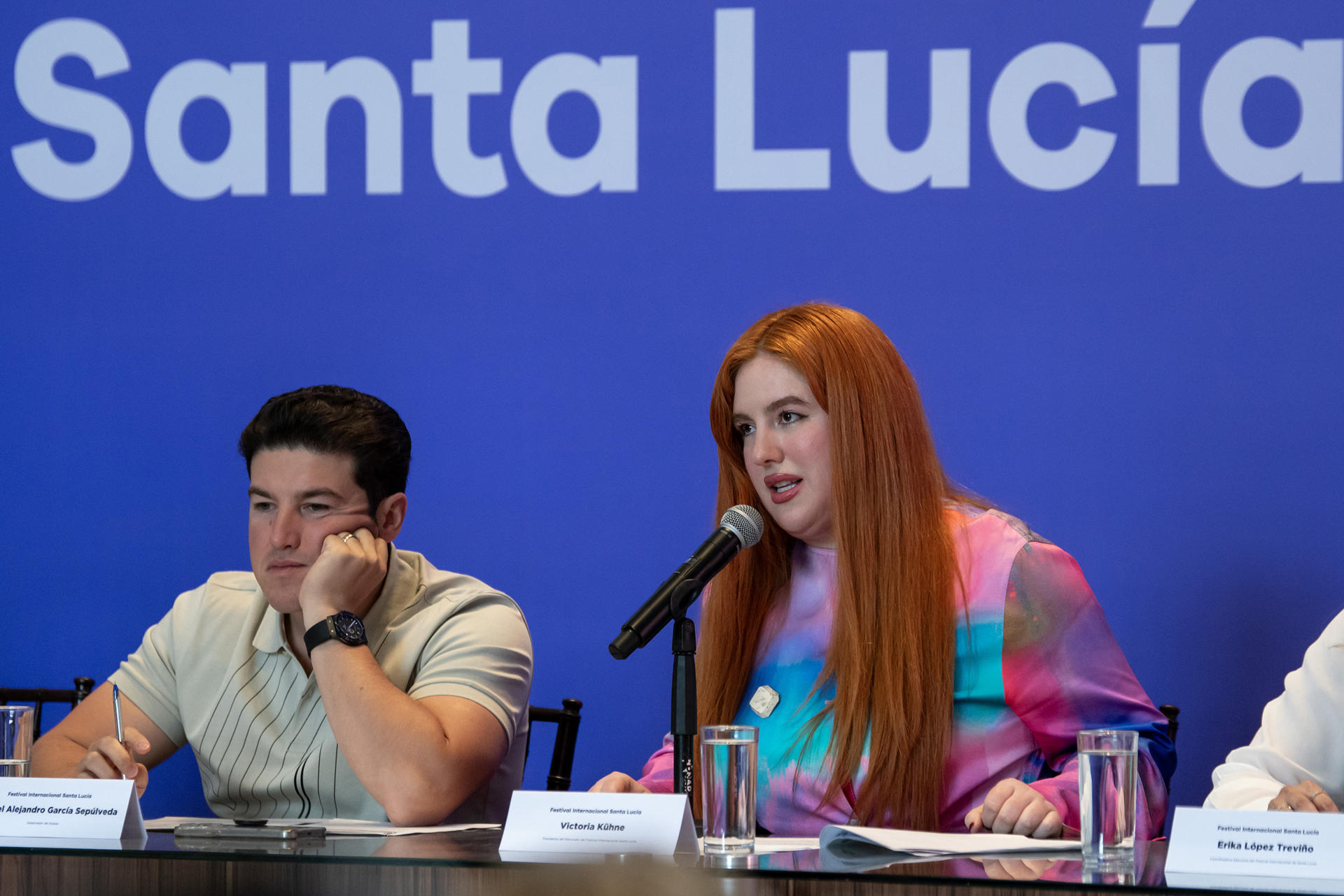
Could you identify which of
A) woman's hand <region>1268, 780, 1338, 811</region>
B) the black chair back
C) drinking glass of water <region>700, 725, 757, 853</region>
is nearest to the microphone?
drinking glass of water <region>700, 725, 757, 853</region>

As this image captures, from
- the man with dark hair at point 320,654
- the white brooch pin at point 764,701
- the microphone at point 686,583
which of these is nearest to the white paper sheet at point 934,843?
the microphone at point 686,583

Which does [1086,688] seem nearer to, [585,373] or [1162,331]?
[1162,331]

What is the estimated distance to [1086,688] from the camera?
1873mm

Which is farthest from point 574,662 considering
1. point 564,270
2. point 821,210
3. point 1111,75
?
point 1111,75

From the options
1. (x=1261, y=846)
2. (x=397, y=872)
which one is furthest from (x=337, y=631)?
(x=1261, y=846)

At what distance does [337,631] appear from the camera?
6.35 feet

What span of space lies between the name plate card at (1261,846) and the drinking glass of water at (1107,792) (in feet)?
0.24

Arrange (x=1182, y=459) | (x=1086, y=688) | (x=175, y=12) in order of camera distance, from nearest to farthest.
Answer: (x=1086, y=688), (x=1182, y=459), (x=175, y=12)

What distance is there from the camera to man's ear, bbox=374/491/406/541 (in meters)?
2.18

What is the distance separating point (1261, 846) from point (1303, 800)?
0.26 metres

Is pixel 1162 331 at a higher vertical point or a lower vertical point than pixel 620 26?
lower

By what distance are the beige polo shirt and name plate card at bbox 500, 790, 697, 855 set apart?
59 cm

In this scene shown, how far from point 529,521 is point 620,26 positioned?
1021 mm

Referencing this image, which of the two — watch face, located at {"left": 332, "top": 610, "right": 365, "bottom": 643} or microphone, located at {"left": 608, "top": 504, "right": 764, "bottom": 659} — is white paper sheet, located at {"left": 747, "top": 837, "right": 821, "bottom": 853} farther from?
watch face, located at {"left": 332, "top": 610, "right": 365, "bottom": 643}
